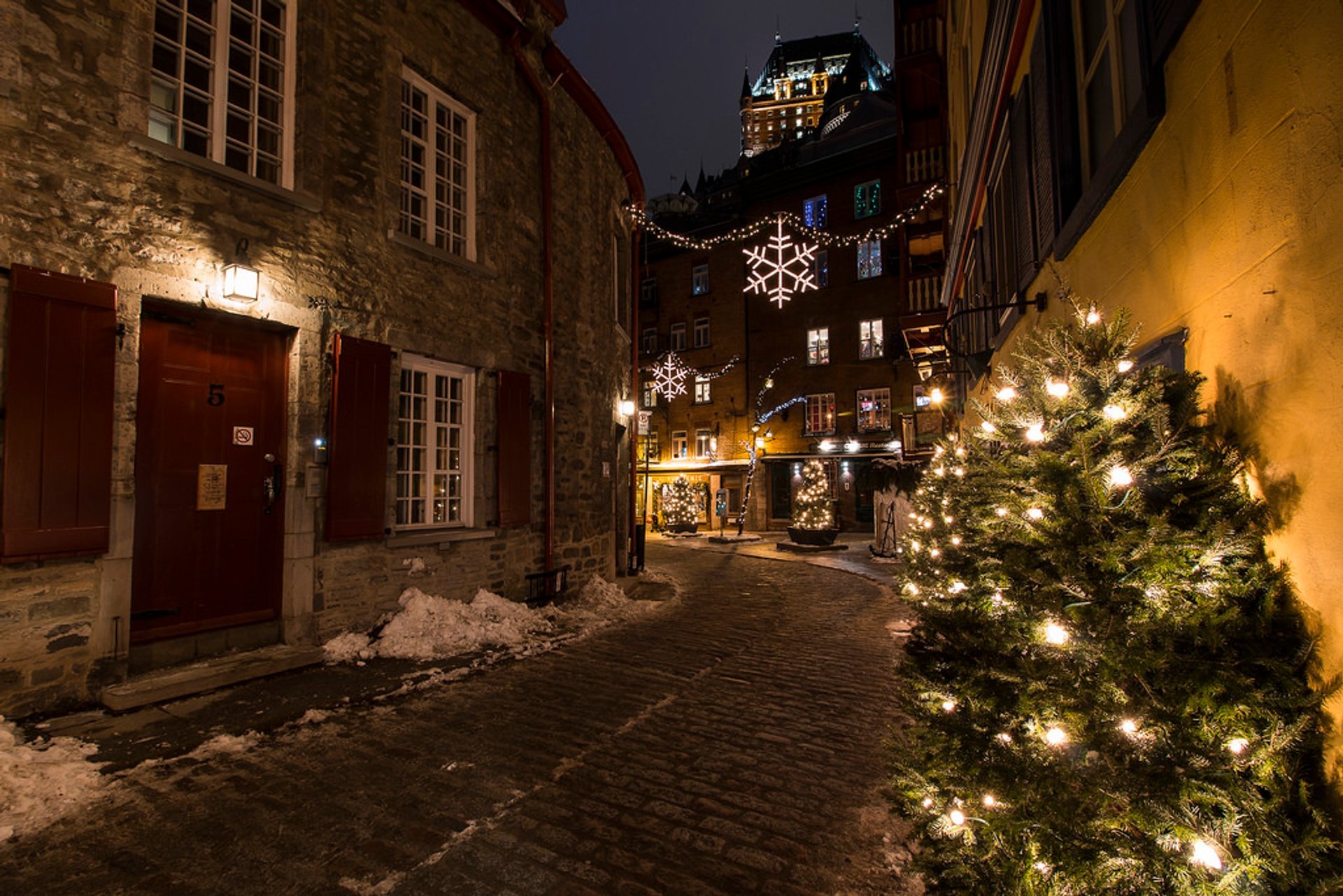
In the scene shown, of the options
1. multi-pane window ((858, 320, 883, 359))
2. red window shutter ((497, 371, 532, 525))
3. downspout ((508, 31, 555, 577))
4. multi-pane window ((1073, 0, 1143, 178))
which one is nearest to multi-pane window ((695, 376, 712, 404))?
multi-pane window ((858, 320, 883, 359))

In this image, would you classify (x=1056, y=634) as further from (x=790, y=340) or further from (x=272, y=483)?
(x=790, y=340)

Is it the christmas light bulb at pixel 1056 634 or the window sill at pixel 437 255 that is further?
the window sill at pixel 437 255

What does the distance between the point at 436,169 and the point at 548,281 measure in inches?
80.1

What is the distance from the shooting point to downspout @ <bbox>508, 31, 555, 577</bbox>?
9094 mm

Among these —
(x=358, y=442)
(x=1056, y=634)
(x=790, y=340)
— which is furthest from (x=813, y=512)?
(x=1056, y=634)

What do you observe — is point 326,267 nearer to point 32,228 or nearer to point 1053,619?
point 32,228

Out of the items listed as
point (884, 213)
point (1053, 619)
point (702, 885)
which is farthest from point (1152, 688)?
point (884, 213)

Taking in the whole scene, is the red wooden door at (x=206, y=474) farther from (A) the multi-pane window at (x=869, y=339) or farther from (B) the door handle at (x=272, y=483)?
(A) the multi-pane window at (x=869, y=339)

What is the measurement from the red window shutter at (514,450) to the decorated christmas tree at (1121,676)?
21.8 feet

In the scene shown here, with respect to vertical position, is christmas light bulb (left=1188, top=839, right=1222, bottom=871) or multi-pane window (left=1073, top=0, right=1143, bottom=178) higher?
multi-pane window (left=1073, top=0, right=1143, bottom=178)

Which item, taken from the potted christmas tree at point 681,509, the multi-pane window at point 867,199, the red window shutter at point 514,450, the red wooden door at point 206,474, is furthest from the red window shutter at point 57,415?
the multi-pane window at point 867,199

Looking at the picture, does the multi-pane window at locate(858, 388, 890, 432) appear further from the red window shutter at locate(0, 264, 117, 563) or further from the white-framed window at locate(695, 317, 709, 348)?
the red window shutter at locate(0, 264, 117, 563)

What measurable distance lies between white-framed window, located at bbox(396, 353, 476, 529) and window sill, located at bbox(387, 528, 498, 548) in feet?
0.48

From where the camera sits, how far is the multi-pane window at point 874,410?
25.3 meters
